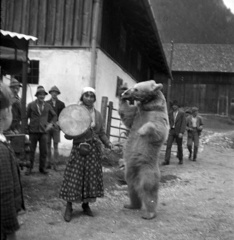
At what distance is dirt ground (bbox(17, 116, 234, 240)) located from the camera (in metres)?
3.80

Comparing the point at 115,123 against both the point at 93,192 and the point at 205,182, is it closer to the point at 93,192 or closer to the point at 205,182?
the point at 205,182

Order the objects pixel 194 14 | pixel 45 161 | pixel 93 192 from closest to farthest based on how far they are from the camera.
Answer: pixel 93 192, pixel 45 161, pixel 194 14

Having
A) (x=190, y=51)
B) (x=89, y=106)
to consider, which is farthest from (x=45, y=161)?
(x=190, y=51)

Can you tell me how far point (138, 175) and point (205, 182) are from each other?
3312 millimetres

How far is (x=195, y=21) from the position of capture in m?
70.6

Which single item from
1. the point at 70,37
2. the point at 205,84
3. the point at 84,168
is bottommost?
the point at 84,168

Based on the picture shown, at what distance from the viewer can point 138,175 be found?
4.50 meters

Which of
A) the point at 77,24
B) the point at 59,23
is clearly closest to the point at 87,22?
the point at 77,24

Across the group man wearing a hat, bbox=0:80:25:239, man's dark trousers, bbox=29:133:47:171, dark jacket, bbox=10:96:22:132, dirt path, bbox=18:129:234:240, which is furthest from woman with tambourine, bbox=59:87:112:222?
man's dark trousers, bbox=29:133:47:171

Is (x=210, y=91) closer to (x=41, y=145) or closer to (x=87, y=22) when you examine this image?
(x=87, y=22)

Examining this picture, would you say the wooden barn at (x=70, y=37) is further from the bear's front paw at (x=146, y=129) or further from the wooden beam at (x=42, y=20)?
the bear's front paw at (x=146, y=129)

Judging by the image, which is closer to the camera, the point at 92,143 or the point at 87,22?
the point at 92,143

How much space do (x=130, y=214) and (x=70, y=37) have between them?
6.66 m

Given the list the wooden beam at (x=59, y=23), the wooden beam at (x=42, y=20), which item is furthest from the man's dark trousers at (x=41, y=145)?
the wooden beam at (x=42, y=20)
